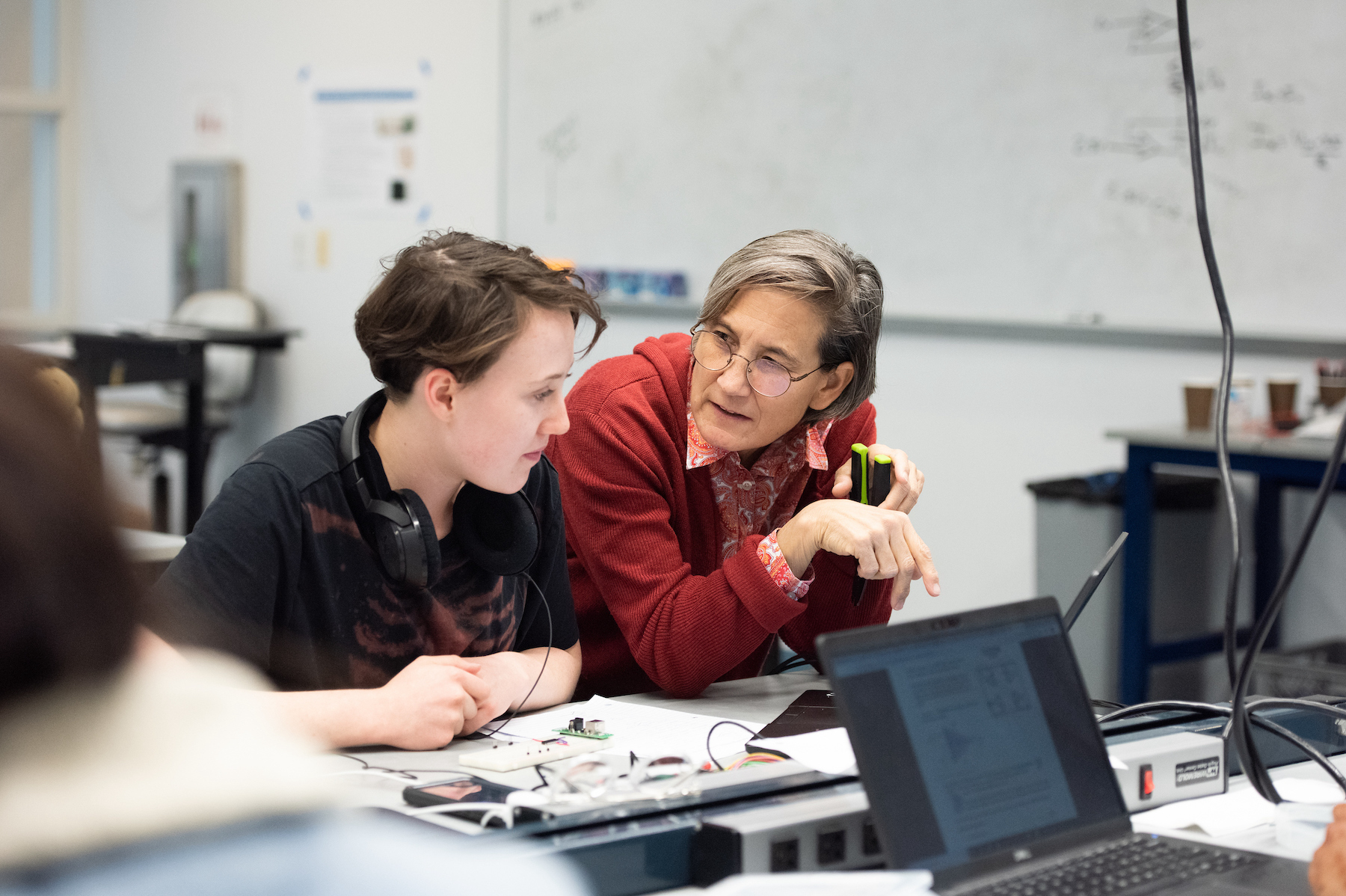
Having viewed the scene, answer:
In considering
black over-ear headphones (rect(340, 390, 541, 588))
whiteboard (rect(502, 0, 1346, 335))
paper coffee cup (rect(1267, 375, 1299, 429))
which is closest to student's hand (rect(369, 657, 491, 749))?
black over-ear headphones (rect(340, 390, 541, 588))

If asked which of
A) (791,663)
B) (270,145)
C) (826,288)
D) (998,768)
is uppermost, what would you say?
(270,145)

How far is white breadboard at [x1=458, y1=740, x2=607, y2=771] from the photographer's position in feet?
3.79

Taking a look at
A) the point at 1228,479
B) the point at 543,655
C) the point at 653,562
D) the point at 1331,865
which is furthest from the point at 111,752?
the point at 653,562

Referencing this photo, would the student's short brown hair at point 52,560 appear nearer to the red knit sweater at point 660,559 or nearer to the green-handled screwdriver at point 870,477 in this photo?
the red knit sweater at point 660,559

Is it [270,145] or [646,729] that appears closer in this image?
[646,729]

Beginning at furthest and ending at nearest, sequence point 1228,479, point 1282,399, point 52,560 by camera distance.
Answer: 1. point 1282,399
2. point 1228,479
3. point 52,560

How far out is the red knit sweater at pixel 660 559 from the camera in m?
1.56

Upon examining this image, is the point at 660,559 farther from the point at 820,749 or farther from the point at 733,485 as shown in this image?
the point at 820,749

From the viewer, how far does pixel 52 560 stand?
39cm

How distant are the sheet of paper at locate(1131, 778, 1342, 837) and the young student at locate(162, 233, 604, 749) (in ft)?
2.00

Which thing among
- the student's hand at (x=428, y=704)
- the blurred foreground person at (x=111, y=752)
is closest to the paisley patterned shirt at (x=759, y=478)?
the student's hand at (x=428, y=704)

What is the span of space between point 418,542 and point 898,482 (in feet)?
2.07

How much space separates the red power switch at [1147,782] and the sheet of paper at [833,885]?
359 mm

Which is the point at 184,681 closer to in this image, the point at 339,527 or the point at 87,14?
the point at 339,527
